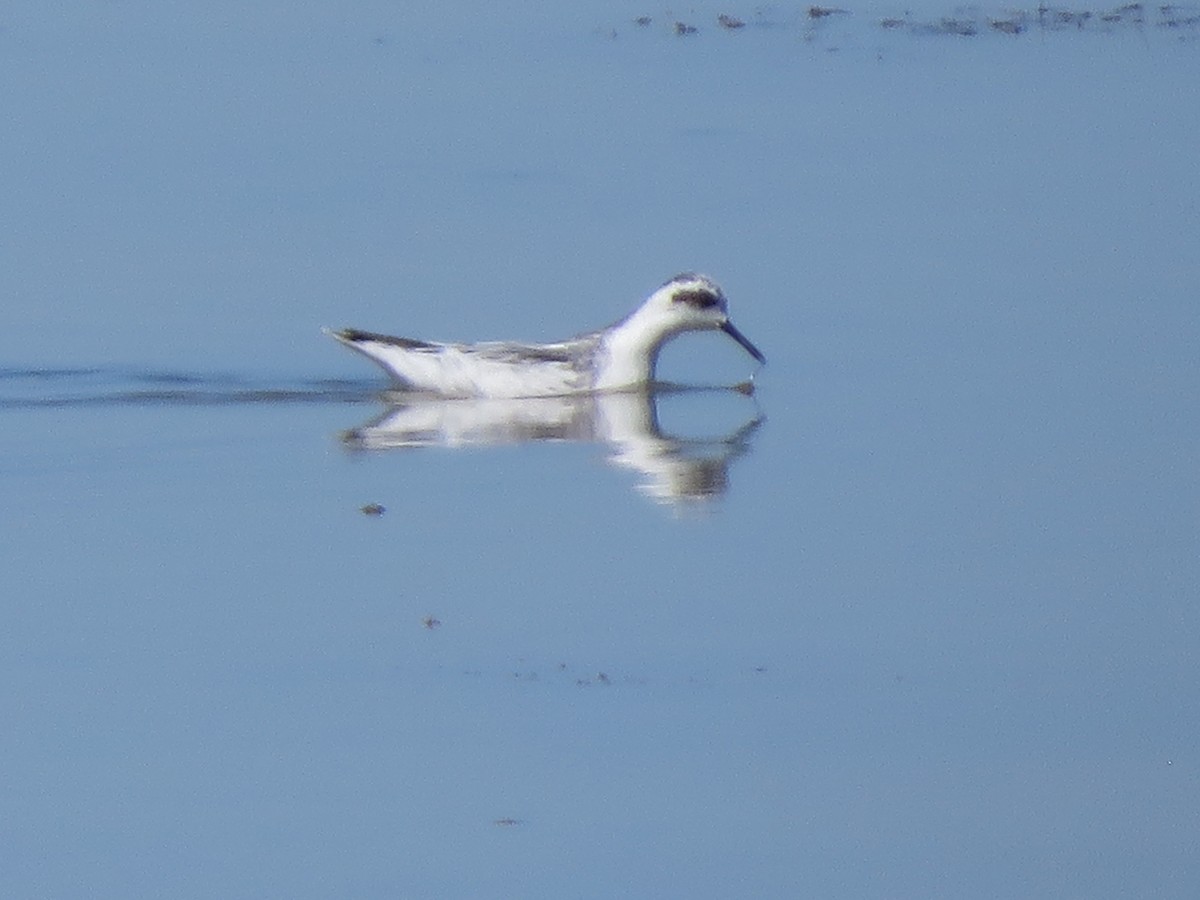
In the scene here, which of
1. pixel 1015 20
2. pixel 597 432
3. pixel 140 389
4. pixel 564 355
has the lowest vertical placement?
pixel 597 432

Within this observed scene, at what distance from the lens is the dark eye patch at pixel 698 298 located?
15.7 m

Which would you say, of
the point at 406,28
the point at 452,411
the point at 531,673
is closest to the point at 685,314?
the point at 452,411

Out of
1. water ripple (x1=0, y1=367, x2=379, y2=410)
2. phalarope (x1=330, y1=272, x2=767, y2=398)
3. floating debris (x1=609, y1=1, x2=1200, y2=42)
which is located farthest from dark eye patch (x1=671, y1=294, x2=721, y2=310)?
floating debris (x1=609, y1=1, x2=1200, y2=42)

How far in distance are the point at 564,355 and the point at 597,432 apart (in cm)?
93

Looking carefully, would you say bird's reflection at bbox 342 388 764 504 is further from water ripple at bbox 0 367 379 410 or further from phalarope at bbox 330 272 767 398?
water ripple at bbox 0 367 379 410

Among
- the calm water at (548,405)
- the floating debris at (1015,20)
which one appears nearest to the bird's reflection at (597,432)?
the calm water at (548,405)

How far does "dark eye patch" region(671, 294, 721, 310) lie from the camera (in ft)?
51.5

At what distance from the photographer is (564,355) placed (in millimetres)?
15453

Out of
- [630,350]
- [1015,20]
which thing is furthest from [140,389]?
[1015,20]

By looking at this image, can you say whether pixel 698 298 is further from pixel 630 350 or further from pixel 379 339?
pixel 379 339

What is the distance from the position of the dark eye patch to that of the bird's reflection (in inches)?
17.2

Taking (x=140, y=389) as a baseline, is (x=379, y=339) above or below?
above

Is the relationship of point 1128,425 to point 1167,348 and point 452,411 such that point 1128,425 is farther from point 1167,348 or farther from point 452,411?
point 452,411

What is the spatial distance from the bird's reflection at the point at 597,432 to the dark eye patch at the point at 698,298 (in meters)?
0.44
